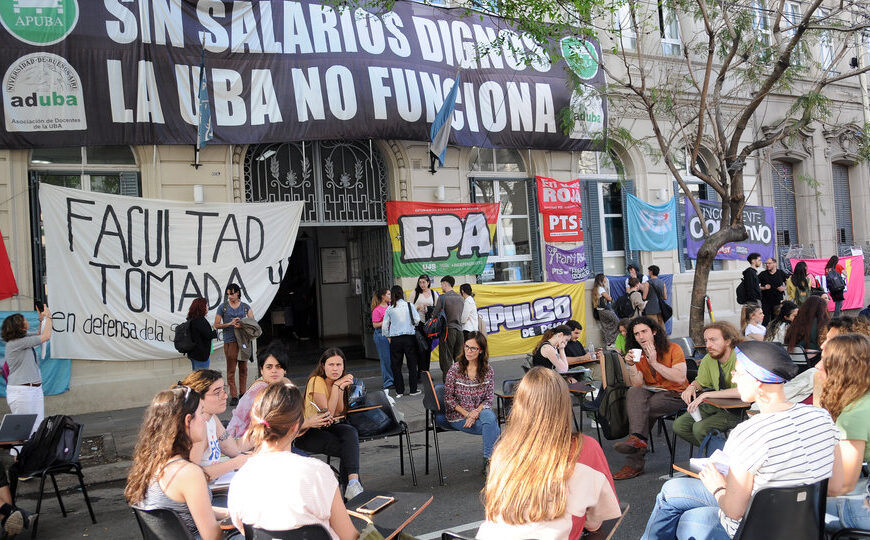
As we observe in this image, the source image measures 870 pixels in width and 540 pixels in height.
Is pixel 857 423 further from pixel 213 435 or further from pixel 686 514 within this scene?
pixel 213 435

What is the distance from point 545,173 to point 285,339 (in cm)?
775

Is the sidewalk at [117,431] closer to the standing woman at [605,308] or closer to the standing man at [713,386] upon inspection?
the standing woman at [605,308]

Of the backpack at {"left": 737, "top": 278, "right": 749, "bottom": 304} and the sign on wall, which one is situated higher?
the sign on wall

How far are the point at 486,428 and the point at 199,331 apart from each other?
4775mm

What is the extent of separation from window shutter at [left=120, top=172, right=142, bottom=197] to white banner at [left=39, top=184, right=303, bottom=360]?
1.84ft

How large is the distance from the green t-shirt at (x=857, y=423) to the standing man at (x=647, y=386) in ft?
9.38

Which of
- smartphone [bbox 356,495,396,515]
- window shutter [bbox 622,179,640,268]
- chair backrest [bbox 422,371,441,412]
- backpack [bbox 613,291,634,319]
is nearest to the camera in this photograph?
smartphone [bbox 356,495,396,515]

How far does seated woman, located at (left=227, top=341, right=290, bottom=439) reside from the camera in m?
5.55

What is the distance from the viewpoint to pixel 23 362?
8047mm

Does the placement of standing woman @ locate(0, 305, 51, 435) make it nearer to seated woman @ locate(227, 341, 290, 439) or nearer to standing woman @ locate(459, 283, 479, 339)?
seated woman @ locate(227, 341, 290, 439)

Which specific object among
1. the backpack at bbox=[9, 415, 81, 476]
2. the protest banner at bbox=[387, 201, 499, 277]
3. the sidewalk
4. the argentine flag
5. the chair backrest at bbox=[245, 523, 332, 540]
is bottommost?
the sidewalk

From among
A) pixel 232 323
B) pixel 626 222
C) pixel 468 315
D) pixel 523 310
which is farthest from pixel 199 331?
pixel 626 222

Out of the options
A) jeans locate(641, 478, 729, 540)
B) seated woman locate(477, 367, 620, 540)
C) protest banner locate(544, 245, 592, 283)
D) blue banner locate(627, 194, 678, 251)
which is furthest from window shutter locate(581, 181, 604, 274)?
seated woman locate(477, 367, 620, 540)

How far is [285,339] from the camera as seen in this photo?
17.6 metres
